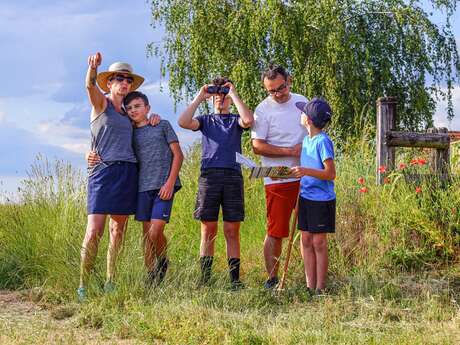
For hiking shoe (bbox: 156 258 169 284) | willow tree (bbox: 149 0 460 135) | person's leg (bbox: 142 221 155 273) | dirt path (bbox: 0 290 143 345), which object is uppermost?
willow tree (bbox: 149 0 460 135)

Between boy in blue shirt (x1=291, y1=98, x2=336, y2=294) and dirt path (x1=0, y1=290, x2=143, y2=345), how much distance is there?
1.92m

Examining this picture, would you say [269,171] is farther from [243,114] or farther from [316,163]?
[243,114]

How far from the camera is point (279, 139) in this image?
22.4 ft

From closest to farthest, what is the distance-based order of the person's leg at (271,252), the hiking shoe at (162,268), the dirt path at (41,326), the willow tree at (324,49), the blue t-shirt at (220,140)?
the dirt path at (41,326) → the hiking shoe at (162,268) → the blue t-shirt at (220,140) → the person's leg at (271,252) → the willow tree at (324,49)

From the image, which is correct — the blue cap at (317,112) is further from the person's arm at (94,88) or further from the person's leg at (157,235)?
the person's arm at (94,88)

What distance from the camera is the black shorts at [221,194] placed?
6.71 m

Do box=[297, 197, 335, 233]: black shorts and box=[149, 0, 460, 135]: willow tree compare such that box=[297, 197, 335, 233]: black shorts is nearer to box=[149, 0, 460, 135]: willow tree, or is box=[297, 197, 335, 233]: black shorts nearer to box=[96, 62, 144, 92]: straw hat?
box=[96, 62, 144, 92]: straw hat

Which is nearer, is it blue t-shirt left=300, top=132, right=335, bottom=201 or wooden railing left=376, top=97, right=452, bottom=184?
blue t-shirt left=300, top=132, right=335, bottom=201

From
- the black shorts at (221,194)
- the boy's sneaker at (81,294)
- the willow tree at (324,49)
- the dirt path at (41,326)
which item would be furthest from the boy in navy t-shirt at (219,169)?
the willow tree at (324,49)

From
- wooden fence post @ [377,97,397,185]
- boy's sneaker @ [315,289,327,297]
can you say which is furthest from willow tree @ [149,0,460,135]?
boy's sneaker @ [315,289,327,297]

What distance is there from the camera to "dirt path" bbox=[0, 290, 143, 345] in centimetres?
531

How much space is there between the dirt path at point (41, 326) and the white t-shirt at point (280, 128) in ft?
6.82

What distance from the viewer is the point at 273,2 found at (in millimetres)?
20453

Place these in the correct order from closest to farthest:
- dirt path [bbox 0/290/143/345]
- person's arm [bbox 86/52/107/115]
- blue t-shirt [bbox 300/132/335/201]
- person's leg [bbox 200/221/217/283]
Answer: dirt path [bbox 0/290/143/345] < person's arm [bbox 86/52/107/115] < blue t-shirt [bbox 300/132/335/201] < person's leg [bbox 200/221/217/283]
